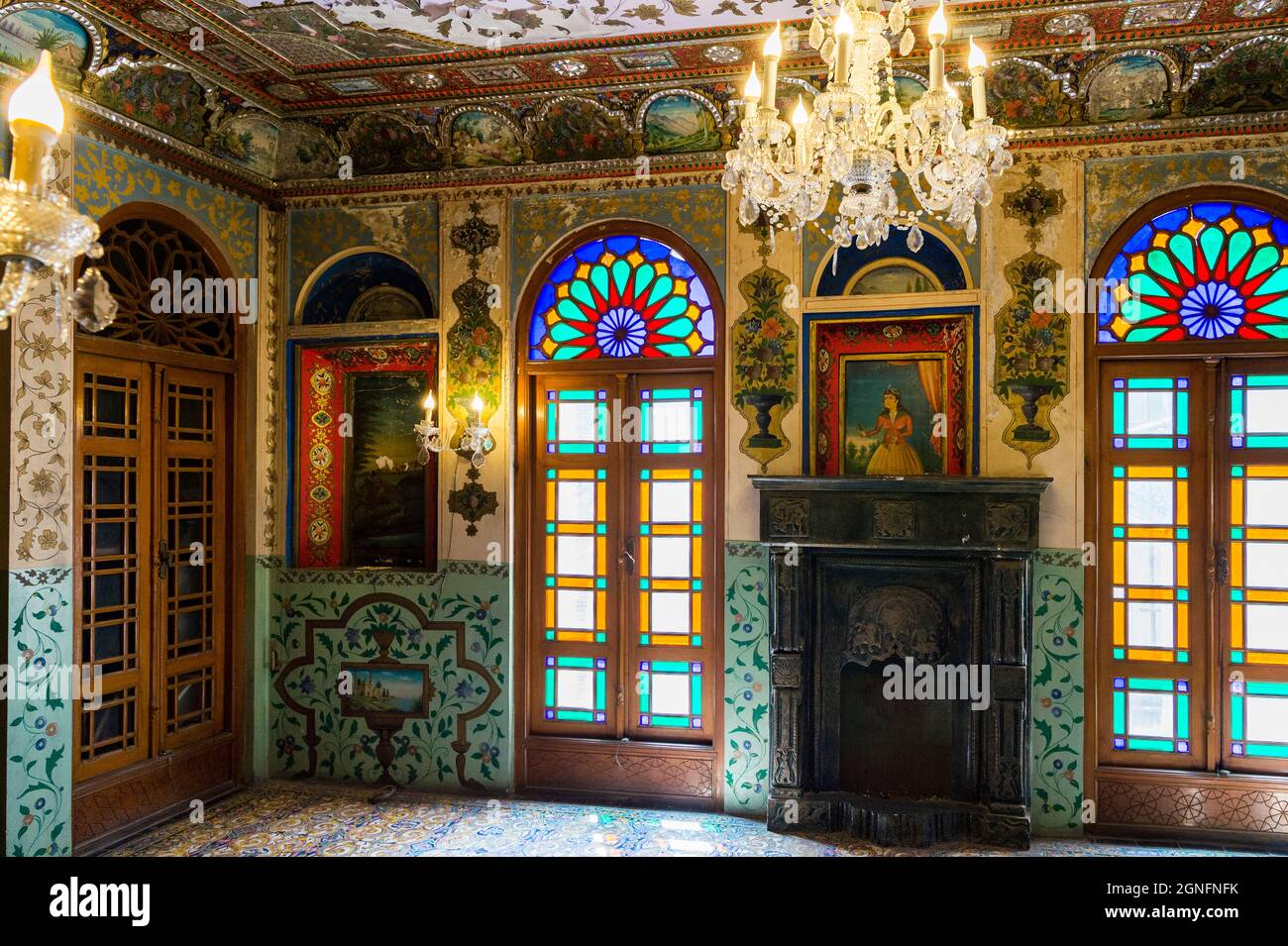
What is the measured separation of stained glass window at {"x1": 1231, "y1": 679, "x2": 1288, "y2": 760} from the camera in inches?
163

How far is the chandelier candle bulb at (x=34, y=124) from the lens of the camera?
1348 millimetres

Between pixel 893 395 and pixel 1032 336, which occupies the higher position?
pixel 1032 336

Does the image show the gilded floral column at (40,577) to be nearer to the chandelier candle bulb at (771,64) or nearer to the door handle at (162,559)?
the door handle at (162,559)

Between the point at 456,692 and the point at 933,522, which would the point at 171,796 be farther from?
the point at 933,522

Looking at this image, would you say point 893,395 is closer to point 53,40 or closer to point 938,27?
point 938,27

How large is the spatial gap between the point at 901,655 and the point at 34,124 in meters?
3.92

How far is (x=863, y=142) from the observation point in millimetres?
2379

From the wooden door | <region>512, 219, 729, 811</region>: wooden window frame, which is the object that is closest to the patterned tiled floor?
<region>512, 219, 729, 811</region>: wooden window frame

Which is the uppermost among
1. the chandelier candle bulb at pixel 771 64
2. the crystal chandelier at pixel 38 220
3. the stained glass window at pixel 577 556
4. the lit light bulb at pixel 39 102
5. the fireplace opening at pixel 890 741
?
the chandelier candle bulb at pixel 771 64

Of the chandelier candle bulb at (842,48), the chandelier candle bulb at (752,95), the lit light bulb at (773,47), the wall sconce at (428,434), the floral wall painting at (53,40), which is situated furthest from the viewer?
the wall sconce at (428,434)

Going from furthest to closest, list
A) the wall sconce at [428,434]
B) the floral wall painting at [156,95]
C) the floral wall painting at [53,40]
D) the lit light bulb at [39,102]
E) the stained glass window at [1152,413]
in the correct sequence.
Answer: the wall sconce at [428,434], the stained glass window at [1152,413], the floral wall painting at [156,95], the floral wall painting at [53,40], the lit light bulb at [39,102]

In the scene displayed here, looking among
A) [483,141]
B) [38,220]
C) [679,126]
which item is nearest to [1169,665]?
[679,126]

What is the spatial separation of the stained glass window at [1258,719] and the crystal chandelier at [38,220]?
4773 millimetres

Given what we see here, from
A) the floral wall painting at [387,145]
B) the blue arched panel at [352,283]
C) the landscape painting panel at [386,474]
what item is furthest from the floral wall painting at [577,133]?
the landscape painting panel at [386,474]
